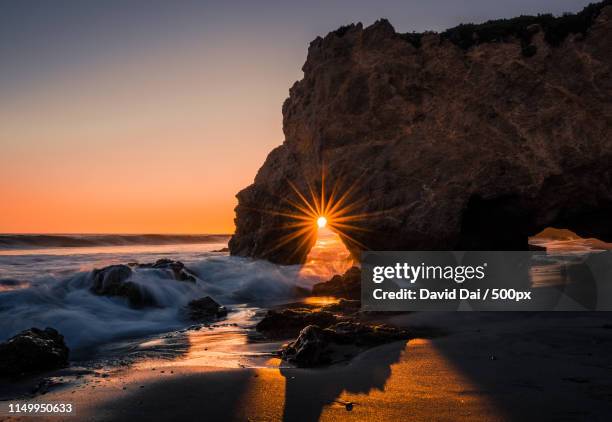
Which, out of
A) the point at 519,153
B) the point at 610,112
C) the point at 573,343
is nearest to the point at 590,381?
the point at 573,343

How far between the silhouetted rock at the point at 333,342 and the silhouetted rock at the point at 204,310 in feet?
13.9

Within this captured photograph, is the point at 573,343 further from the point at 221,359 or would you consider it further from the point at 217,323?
the point at 217,323

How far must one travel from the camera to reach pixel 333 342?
18.1 feet

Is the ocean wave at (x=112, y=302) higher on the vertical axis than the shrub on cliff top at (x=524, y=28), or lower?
lower

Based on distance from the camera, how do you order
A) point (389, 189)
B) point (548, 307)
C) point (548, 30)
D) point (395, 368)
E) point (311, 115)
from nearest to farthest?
point (395, 368), point (548, 307), point (548, 30), point (389, 189), point (311, 115)

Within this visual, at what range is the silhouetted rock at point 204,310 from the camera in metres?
9.45

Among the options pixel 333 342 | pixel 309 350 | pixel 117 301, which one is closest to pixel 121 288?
pixel 117 301

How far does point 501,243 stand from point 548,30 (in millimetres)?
6350

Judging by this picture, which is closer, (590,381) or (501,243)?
(590,381)

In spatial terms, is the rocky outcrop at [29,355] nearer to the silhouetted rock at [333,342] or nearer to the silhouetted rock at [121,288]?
the silhouetted rock at [333,342]

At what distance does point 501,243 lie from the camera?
13570mm

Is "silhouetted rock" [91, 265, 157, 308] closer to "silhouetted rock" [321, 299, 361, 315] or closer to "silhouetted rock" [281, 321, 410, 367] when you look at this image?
"silhouetted rock" [321, 299, 361, 315]

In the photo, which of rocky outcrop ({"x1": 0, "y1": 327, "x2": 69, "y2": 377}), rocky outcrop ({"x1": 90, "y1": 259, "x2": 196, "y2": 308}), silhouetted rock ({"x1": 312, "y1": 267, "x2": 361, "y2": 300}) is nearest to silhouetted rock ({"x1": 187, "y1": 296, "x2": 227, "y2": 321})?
rocky outcrop ({"x1": 90, "y1": 259, "x2": 196, "y2": 308})

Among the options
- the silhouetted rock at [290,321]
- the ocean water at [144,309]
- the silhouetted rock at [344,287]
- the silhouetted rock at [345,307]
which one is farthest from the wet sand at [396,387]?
the silhouetted rock at [344,287]
